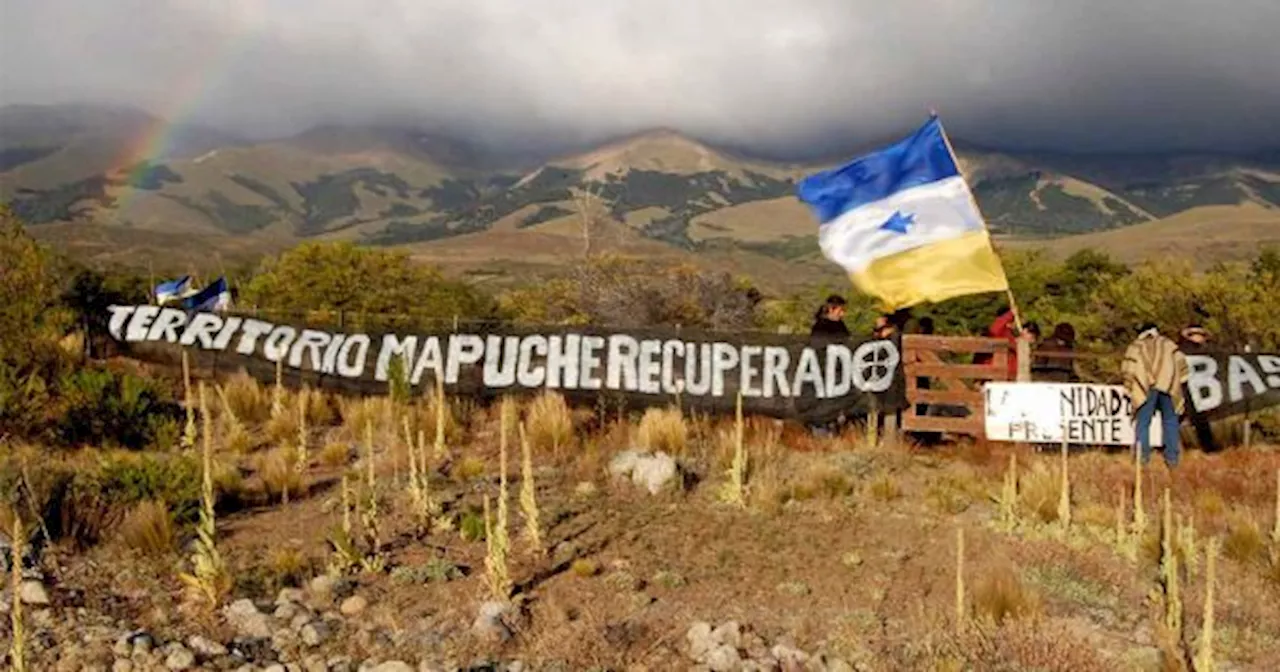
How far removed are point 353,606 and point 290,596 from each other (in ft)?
1.49

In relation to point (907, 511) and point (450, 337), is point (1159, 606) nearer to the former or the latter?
point (907, 511)

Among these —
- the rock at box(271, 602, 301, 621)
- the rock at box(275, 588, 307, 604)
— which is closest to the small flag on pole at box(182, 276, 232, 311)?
the rock at box(275, 588, 307, 604)

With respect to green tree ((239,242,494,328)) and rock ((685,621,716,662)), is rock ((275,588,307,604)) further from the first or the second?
green tree ((239,242,494,328))

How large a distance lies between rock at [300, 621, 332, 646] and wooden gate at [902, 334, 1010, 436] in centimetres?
822

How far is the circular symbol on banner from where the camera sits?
12758mm

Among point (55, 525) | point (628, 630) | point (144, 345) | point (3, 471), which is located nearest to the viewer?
point (628, 630)

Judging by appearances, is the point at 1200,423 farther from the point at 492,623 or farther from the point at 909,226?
the point at 492,623

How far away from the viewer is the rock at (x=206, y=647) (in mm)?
5770

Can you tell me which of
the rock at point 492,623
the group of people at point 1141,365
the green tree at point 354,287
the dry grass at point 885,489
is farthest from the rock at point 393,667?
the green tree at point 354,287

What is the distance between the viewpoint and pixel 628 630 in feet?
20.7

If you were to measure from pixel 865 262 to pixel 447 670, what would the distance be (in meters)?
7.72

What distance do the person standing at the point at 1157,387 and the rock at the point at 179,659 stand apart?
31.9ft

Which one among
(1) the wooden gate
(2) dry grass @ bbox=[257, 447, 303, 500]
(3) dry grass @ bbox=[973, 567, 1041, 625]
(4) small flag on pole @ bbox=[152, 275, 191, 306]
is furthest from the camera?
(4) small flag on pole @ bbox=[152, 275, 191, 306]

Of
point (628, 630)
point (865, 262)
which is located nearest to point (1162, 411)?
point (865, 262)
